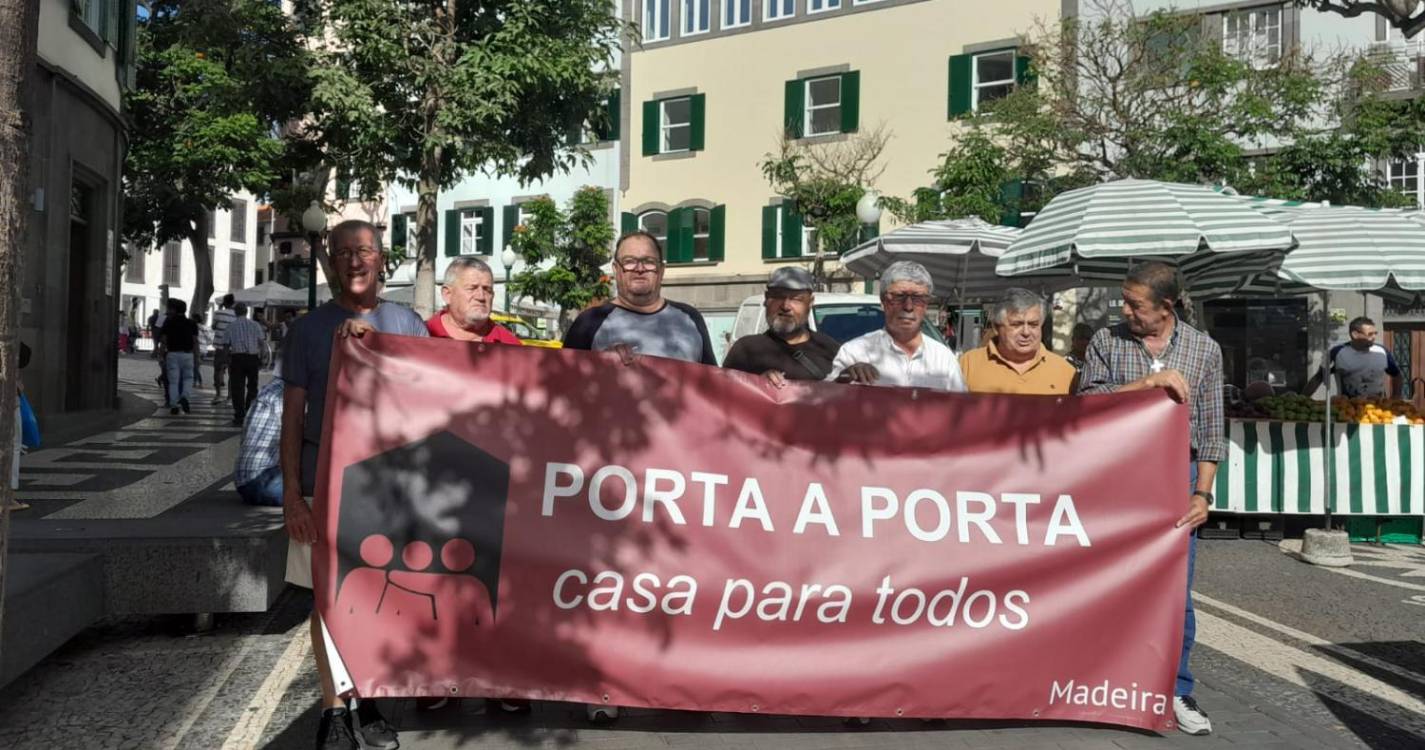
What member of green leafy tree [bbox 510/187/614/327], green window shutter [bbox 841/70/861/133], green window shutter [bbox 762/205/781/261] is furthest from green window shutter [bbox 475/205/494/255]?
green window shutter [bbox 841/70/861/133]

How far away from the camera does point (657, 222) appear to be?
3591 centimetres

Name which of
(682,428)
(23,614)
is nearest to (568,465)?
(682,428)

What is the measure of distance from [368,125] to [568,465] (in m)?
15.5

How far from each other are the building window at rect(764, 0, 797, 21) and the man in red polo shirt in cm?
2956

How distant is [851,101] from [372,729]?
28905 mm

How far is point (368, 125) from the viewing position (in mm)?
18484

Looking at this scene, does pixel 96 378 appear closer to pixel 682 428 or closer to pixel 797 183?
pixel 682 428

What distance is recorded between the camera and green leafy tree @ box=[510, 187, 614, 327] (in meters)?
30.4

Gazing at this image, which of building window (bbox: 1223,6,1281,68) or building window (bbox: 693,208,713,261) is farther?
building window (bbox: 693,208,713,261)

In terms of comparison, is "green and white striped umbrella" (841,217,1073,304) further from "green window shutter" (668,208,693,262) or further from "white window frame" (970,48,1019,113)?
"green window shutter" (668,208,693,262)

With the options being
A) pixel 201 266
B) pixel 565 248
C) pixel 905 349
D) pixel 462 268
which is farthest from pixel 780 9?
pixel 462 268

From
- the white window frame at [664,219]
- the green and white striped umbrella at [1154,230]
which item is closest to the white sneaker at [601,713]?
the green and white striped umbrella at [1154,230]

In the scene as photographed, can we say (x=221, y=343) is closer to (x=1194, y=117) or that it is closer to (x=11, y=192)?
(x=1194, y=117)

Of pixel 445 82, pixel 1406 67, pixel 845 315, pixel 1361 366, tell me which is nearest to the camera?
pixel 1361 366
